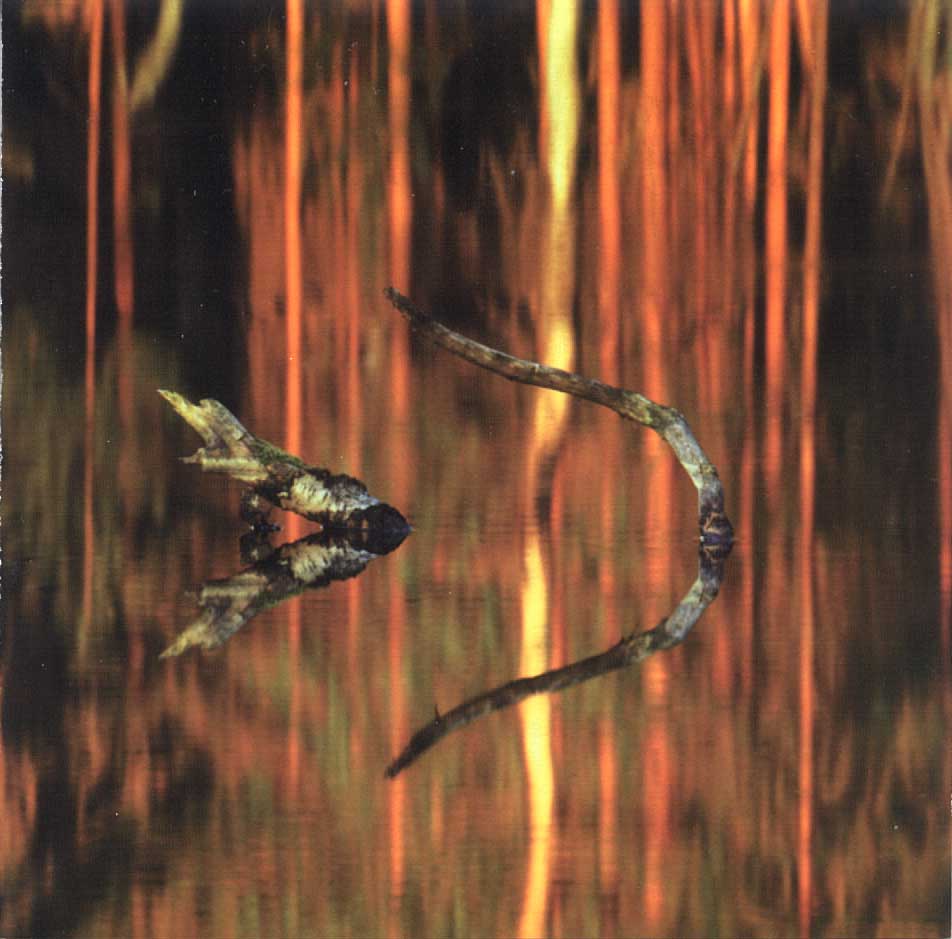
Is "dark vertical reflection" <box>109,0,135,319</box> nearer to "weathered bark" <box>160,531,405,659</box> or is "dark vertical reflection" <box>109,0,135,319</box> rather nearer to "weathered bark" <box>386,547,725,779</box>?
"weathered bark" <box>160,531,405,659</box>

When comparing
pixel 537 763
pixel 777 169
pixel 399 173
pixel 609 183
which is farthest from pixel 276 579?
pixel 777 169

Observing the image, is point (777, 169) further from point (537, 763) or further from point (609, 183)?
point (537, 763)

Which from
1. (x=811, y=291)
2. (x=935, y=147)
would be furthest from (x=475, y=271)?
(x=935, y=147)

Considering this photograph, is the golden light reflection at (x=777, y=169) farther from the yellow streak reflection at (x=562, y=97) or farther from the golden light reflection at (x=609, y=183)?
the yellow streak reflection at (x=562, y=97)

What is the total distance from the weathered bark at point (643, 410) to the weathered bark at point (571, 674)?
22.9 inches

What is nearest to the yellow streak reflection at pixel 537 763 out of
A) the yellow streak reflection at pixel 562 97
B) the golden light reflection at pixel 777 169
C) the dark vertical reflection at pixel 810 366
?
the dark vertical reflection at pixel 810 366

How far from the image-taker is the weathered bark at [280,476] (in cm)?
520

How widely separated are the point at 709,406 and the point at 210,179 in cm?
195

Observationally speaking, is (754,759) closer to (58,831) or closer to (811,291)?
(58,831)

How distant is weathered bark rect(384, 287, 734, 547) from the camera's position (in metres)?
5.07

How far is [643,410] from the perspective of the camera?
16.9ft

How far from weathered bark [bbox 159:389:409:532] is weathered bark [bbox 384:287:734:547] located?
51 centimetres

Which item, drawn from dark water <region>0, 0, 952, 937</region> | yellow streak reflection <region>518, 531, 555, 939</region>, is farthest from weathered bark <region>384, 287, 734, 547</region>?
yellow streak reflection <region>518, 531, 555, 939</region>

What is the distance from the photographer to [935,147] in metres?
6.24
